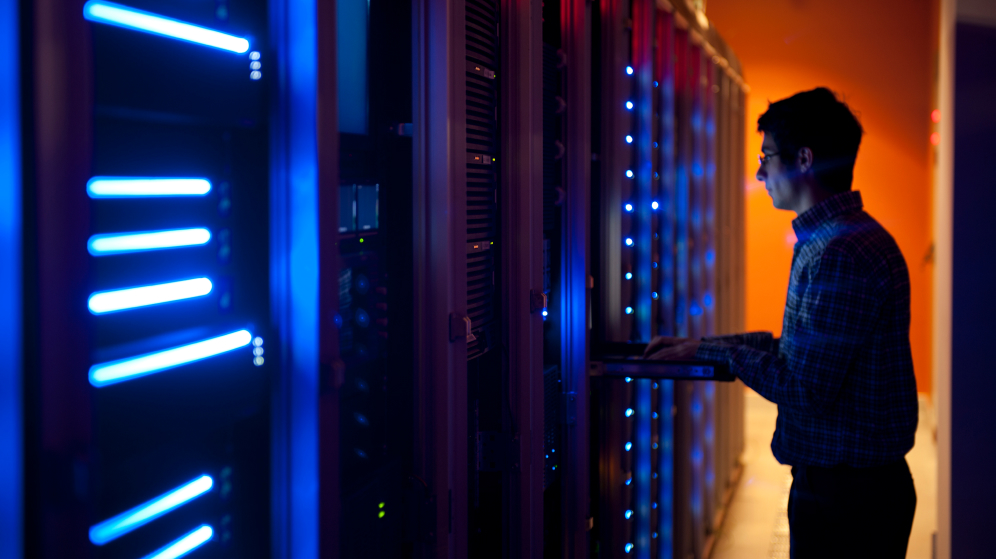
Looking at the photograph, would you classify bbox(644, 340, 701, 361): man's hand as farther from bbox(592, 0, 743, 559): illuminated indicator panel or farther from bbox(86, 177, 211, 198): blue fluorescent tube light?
bbox(86, 177, 211, 198): blue fluorescent tube light

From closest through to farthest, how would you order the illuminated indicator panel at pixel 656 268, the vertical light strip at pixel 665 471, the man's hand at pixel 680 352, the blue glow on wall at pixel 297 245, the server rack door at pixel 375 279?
the blue glow on wall at pixel 297 245
the server rack door at pixel 375 279
the man's hand at pixel 680 352
the illuminated indicator panel at pixel 656 268
the vertical light strip at pixel 665 471

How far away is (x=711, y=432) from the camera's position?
372 centimetres

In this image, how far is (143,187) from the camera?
81cm

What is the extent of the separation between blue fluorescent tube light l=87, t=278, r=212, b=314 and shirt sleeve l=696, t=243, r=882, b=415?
1.10 m

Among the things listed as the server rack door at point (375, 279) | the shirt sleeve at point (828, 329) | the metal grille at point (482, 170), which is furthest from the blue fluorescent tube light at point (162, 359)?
the shirt sleeve at point (828, 329)

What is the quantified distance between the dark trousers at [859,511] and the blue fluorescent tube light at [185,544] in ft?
3.70

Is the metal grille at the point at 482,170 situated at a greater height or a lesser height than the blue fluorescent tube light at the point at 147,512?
greater

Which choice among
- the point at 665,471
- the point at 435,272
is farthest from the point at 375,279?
the point at 665,471

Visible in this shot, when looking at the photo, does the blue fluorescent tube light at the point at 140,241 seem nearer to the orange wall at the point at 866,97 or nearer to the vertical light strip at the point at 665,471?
the vertical light strip at the point at 665,471

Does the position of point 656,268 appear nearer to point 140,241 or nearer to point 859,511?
point 859,511

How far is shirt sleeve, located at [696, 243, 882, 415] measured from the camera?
1.50 m

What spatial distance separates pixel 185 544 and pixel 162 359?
9.2 inches

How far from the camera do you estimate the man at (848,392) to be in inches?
59.6

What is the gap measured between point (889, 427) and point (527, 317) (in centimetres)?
74
